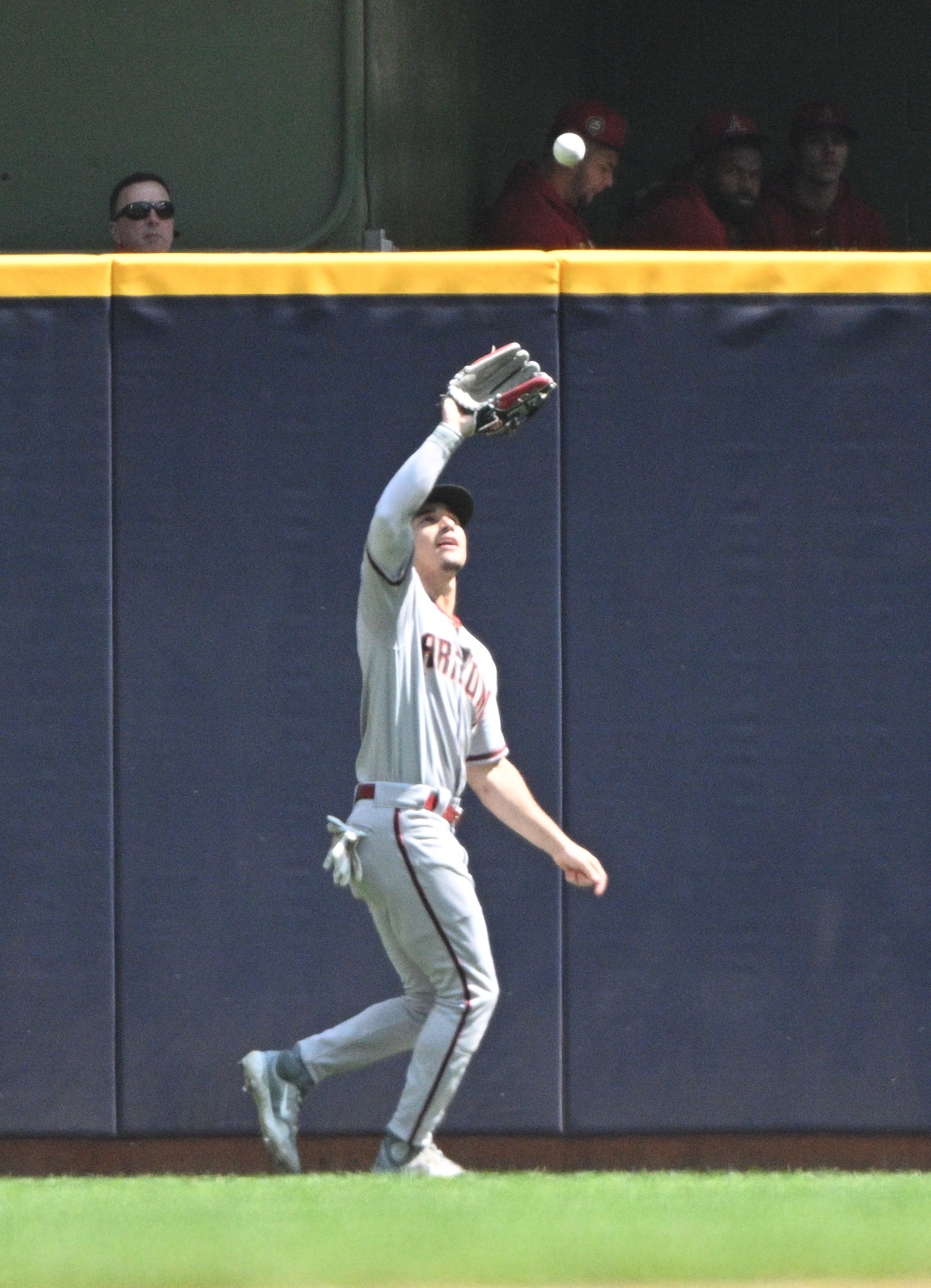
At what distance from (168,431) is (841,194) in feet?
13.3

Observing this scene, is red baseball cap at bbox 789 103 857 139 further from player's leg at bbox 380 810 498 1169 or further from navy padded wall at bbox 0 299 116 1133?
player's leg at bbox 380 810 498 1169

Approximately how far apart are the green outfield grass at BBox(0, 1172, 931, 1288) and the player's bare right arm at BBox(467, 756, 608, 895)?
822 mm

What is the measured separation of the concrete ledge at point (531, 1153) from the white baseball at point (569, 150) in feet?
10.7

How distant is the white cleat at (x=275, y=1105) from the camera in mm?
5648

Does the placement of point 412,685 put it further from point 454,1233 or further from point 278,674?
point 454,1233

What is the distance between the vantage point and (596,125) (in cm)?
771

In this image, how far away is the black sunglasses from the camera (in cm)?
670

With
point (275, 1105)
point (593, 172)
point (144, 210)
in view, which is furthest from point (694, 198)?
point (275, 1105)

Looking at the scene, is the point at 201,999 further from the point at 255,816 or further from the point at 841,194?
the point at 841,194

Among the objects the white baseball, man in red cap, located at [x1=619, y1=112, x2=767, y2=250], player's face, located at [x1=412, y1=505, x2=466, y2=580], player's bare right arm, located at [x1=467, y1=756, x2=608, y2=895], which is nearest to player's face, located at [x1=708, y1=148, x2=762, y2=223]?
man in red cap, located at [x1=619, y1=112, x2=767, y2=250]

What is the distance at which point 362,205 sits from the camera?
290 inches

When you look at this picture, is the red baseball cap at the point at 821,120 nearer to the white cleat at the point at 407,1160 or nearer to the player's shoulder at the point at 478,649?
the player's shoulder at the point at 478,649

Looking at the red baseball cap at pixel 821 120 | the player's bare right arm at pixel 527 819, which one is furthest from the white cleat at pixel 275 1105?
the red baseball cap at pixel 821 120

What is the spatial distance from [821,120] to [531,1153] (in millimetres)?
4517
